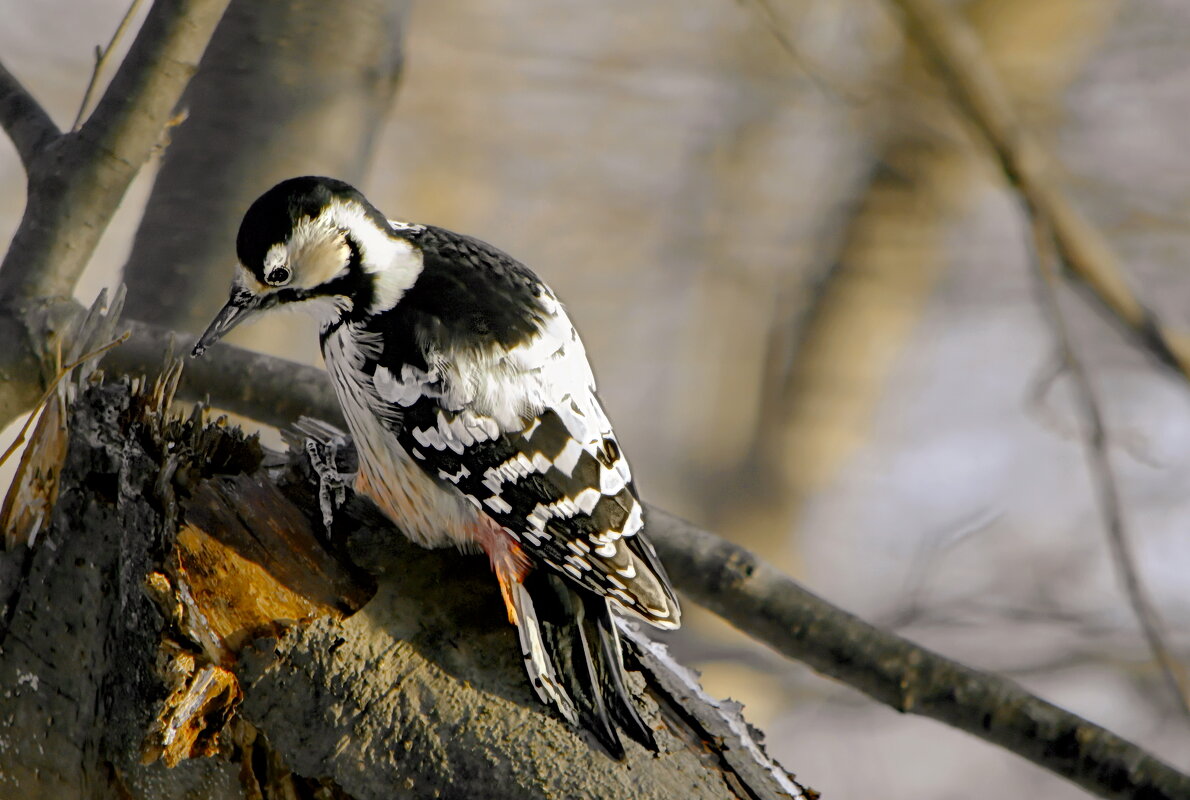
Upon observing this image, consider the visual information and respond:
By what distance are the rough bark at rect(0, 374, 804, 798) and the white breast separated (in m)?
0.09

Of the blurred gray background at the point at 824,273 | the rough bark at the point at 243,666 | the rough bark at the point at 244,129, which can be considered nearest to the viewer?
the rough bark at the point at 243,666

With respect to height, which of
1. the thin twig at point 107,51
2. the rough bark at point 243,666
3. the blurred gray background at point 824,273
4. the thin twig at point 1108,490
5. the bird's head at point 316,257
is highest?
the blurred gray background at point 824,273

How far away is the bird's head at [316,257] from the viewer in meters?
1.85

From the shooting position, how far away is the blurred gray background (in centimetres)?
583

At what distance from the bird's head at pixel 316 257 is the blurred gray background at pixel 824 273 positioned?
3642 mm

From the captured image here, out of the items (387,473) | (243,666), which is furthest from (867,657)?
(243,666)

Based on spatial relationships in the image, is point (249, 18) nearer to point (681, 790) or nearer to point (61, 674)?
point (61, 674)

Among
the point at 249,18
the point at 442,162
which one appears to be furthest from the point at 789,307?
the point at 249,18

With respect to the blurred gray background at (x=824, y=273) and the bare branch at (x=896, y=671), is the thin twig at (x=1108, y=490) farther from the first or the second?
the blurred gray background at (x=824, y=273)

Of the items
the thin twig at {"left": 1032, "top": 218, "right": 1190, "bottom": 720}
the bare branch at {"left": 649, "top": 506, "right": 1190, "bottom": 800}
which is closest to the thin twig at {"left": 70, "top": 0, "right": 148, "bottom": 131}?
the bare branch at {"left": 649, "top": 506, "right": 1190, "bottom": 800}

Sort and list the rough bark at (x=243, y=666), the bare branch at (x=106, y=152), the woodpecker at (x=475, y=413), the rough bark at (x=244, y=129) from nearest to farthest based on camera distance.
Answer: the rough bark at (x=243, y=666), the woodpecker at (x=475, y=413), the bare branch at (x=106, y=152), the rough bark at (x=244, y=129)

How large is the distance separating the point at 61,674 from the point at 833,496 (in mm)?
6025

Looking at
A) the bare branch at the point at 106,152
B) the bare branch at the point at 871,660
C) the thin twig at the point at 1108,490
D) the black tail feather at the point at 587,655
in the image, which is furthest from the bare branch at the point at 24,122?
the thin twig at the point at 1108,490

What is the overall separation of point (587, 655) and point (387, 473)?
0.52m
